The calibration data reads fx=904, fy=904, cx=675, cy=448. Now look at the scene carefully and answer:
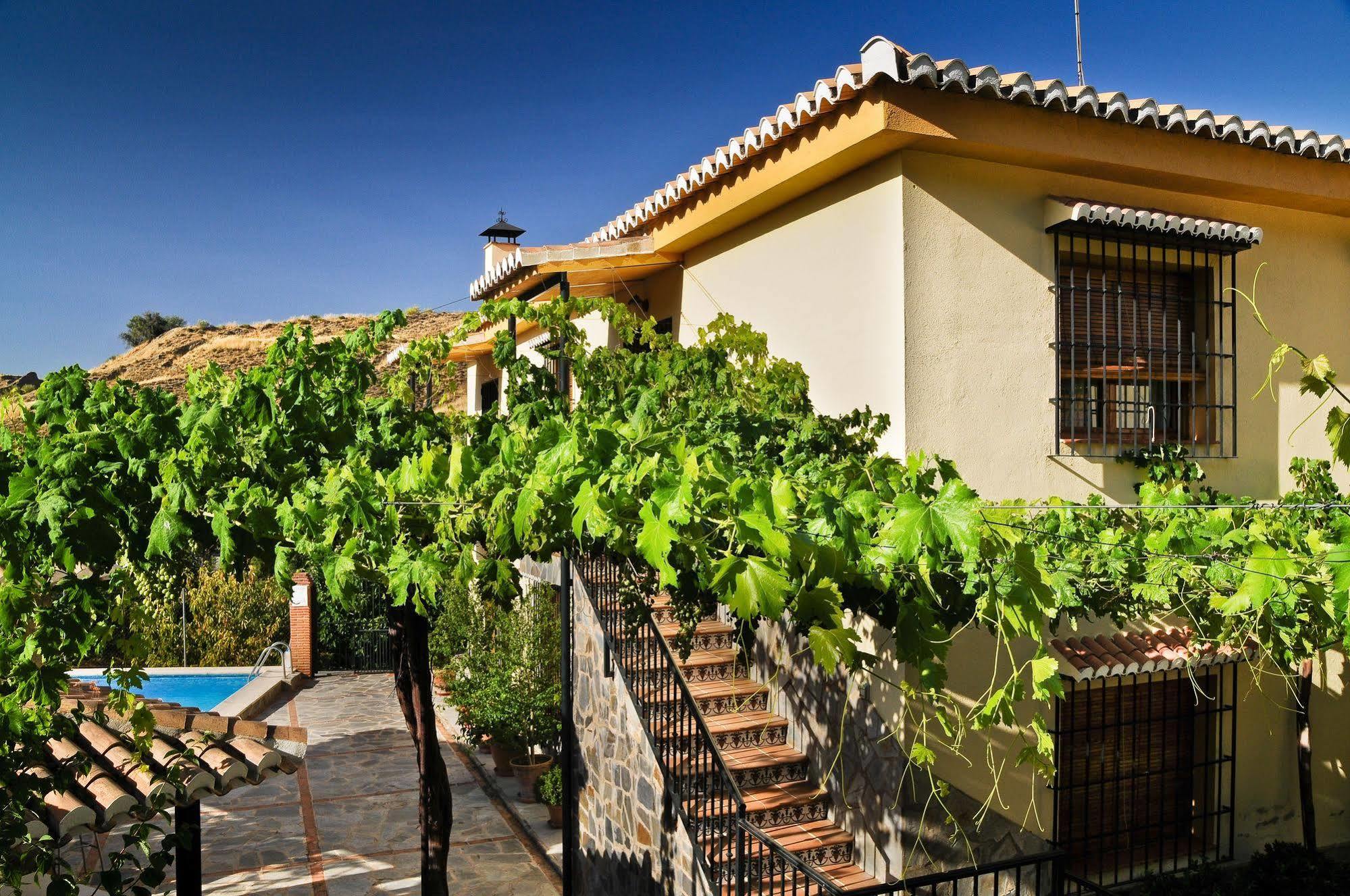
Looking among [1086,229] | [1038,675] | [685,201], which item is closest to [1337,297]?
[1086,229]

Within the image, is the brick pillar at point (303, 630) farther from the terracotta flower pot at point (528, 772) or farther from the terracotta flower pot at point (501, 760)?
the terracotta flower pot at point (528, 772)

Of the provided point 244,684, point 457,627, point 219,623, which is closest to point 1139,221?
point 457,627

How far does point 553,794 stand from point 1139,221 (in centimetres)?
708

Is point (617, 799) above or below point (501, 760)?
above

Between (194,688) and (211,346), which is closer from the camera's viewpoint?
(194,688)

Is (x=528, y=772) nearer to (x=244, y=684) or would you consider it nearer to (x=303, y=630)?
(x=244, y=684)

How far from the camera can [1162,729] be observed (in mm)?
7453

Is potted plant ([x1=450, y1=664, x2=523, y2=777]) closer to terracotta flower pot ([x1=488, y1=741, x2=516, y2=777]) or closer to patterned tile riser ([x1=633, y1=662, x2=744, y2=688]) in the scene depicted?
terracotta flower pot ([x1=488, y1=741, x2=516, y2=777])

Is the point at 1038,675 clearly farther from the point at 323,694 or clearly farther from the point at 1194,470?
the point at 323,694

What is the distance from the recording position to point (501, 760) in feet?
33.8

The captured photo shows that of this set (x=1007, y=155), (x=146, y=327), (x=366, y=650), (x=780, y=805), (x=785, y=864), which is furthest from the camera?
(x=146, y=327)

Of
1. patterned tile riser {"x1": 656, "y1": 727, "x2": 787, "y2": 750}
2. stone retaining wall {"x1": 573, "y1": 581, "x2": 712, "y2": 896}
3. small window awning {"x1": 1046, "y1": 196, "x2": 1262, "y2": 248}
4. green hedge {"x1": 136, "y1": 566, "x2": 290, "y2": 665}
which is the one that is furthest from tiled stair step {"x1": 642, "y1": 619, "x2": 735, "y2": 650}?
green hedge {"x1": 136, "y1": 566, "x2": 290, "y2": 665}

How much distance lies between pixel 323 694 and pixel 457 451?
1281cm

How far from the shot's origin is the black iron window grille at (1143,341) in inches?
257
